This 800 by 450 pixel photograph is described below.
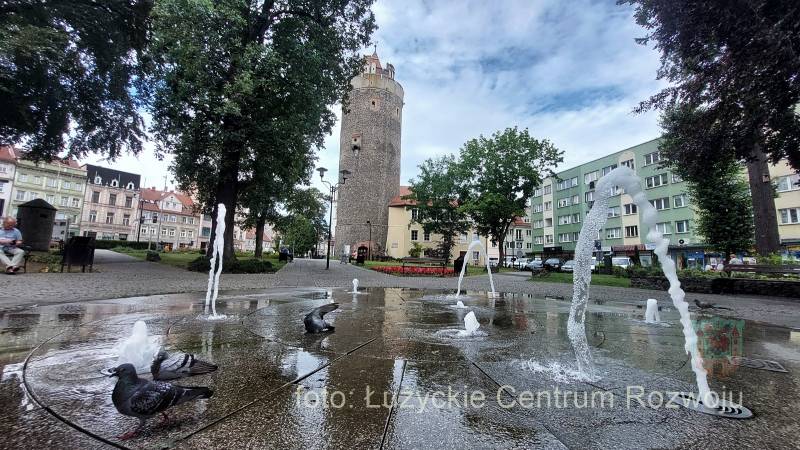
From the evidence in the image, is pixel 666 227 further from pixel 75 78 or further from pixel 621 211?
pixel 75 78

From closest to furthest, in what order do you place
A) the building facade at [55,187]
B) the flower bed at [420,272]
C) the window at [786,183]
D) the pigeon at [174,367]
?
the pigeon at [174,367]
the flower bed at [420,272]
the window at [786,183]
the building facade at [55,187]

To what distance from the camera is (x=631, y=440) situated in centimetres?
193

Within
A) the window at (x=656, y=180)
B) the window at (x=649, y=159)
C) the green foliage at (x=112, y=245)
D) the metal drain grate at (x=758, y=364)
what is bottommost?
the metal drain grate at (x=758, y=364)

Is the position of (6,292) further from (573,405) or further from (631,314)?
(631,314)

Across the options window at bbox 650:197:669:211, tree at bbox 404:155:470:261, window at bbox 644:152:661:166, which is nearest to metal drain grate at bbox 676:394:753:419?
tree at bbox 404:155:470:261

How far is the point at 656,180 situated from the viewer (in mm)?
44906

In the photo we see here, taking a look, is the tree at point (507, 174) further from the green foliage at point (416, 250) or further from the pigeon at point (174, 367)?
the pigeon at point (174, 367)

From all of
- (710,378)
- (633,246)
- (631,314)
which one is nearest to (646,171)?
(633,246)

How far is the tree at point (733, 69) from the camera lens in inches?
305

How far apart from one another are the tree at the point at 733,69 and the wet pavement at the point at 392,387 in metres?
6.43

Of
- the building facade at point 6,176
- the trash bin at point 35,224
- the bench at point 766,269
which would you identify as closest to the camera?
the bench at point 766,269

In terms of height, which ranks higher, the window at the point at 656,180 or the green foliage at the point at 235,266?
the window at the point at 656,180

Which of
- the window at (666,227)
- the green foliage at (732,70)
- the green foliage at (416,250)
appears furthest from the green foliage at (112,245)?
the window at (666,227)

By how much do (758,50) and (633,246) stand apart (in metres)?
43.7
